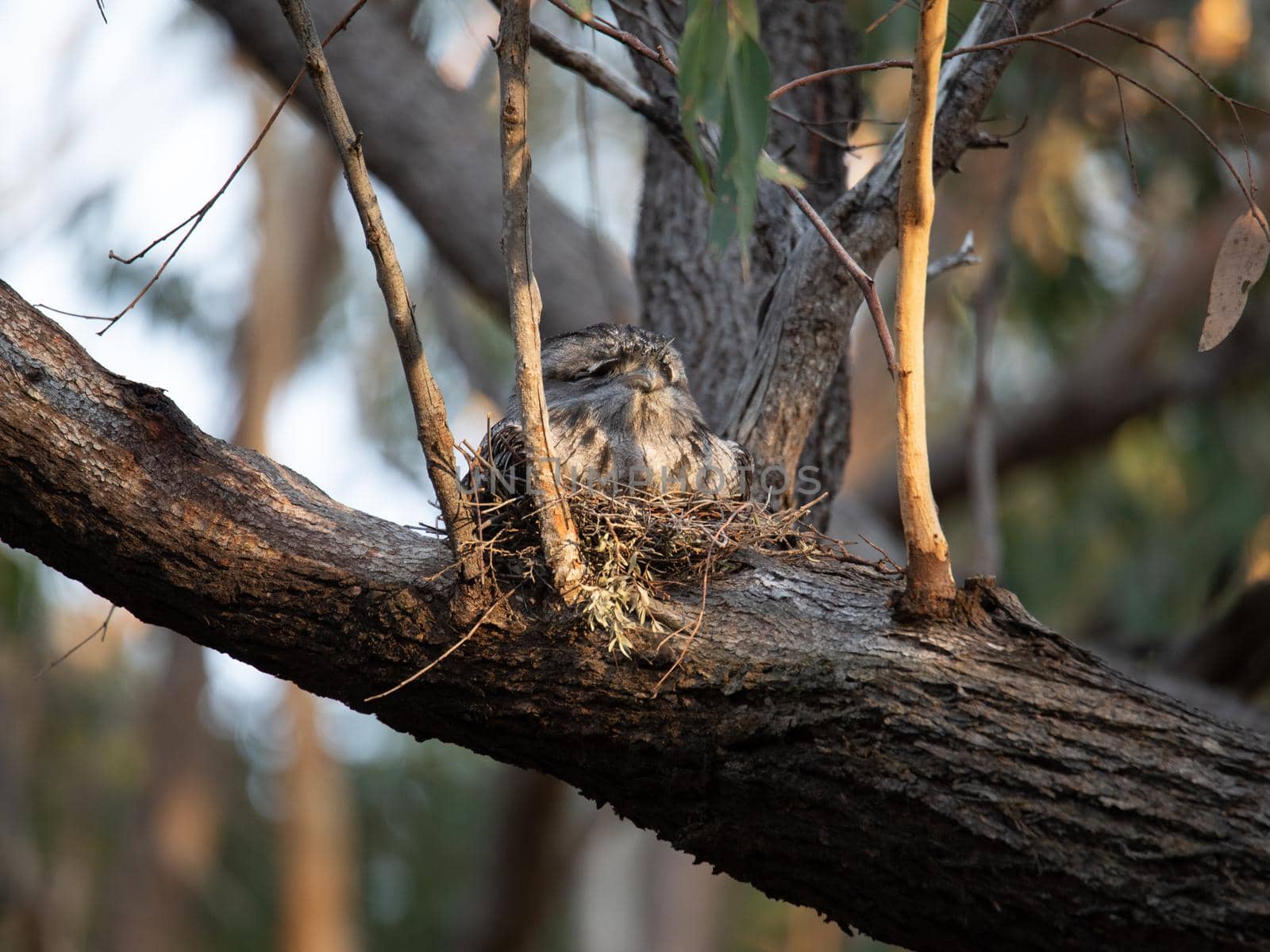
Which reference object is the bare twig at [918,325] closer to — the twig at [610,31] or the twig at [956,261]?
the twig at [610,31]

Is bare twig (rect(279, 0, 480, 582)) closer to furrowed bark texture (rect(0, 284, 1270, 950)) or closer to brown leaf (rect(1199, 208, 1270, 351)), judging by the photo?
furrowed bark texture (rect(0, 284, 1270, 950))

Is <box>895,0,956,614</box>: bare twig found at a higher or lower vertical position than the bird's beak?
lower

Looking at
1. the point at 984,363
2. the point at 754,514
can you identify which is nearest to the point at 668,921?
the point at 984,363

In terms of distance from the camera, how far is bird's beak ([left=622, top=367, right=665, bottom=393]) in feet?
10.7

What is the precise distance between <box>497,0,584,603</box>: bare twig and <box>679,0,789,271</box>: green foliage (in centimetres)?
35

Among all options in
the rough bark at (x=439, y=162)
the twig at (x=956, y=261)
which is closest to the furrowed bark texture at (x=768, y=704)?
the twig at (x=956, y=261)

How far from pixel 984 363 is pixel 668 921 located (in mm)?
5535

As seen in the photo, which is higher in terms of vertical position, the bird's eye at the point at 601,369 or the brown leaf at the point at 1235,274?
the brown leaf at the point at 1235,274

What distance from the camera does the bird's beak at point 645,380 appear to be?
3.27m

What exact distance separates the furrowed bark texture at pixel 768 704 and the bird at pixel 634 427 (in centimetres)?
68

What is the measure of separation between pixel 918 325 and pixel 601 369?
4.94 feet

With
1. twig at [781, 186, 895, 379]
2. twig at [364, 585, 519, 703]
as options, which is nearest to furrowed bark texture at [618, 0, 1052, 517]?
twig at [781, 186, 895, 379]

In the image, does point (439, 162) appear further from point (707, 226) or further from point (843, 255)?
point (843, 255)

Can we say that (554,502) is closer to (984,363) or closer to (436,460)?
(436,460)
